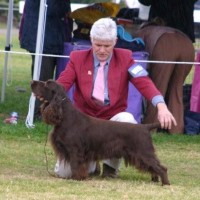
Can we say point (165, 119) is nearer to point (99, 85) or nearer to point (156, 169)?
point (156, 169)

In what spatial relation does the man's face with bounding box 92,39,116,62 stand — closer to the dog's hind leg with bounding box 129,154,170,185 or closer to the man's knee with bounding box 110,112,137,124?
the man's knee with bounding box 110,112,137,124

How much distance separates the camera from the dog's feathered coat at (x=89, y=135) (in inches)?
225

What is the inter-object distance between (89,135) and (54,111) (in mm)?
300

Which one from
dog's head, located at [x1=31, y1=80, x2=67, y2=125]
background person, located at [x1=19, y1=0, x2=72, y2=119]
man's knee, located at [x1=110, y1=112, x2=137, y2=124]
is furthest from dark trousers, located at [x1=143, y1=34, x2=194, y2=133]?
dog's head, located at [x1=31, y1=80, x2=67, y2=125]

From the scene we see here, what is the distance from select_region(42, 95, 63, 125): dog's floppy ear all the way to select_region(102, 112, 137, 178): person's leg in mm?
516

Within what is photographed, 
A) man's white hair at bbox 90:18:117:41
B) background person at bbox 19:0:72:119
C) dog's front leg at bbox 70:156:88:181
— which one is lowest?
dog's front leg at bbox 70:156:88:181

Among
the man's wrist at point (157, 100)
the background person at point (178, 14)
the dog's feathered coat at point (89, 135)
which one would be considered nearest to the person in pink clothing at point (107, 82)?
the man's wrist at point (157, 100)

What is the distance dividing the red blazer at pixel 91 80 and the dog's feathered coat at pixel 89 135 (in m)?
0.31

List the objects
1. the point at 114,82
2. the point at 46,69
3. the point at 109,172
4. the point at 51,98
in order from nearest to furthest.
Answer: the point at 51,98 → the point at 114,82 → the point at 109,172 → the point at 46,69

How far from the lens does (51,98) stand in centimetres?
571

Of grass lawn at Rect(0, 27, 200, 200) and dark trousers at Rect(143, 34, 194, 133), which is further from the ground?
dark trousers at Rect(143, 34, 194, 133)

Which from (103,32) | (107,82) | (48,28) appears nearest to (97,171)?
(107,82)

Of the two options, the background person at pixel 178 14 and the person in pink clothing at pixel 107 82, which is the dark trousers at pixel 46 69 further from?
the person in pink clothing at pixel 107 82

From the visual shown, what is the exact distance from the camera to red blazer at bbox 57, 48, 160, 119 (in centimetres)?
604
